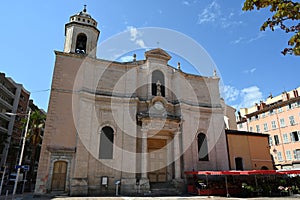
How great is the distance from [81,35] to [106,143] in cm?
1045

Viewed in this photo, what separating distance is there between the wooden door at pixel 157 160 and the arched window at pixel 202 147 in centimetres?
346

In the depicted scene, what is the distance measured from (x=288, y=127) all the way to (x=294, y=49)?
32385 mm

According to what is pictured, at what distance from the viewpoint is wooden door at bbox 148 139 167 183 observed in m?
18.9

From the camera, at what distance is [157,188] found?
56.3ft

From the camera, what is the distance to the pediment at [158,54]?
2092 centimetres

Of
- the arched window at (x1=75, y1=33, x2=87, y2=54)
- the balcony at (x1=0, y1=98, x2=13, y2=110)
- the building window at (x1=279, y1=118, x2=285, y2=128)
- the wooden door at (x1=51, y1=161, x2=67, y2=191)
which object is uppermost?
the arched window at (x1=75, y1=33, x2=87, y2=54)

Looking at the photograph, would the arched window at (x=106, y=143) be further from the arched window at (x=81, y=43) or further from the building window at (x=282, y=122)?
the building window at (x=282, y=122)

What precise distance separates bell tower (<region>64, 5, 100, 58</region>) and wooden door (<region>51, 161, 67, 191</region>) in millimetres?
9593

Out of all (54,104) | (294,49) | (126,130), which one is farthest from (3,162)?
(294,49)

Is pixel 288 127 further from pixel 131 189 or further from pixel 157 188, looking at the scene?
pixel 131 189

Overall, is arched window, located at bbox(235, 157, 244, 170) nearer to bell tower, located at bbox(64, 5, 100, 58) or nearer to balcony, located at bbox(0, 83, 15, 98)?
bell tower, located at bbox(64, 5, 100, 58)

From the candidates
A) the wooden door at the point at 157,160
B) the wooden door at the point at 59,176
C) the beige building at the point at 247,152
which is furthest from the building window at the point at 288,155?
the wooden door at the point at 59,176

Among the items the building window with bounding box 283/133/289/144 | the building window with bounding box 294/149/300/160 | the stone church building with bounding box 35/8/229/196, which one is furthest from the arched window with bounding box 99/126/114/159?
the building window with bounding box 283/133/289/144

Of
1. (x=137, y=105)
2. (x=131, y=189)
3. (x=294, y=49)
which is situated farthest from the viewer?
(x=137, y=105)
